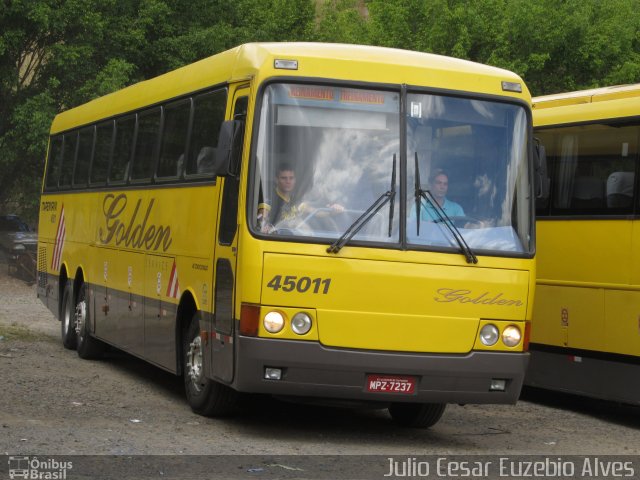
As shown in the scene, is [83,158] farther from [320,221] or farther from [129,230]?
[320,221]

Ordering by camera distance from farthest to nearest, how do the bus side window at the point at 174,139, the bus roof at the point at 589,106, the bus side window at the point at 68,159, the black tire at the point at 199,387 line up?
the bus side window at the point at 68,159 < the bus roof at the point at 589,106 < the bus side window at the point at 174,139 < the black tire at the point at 199,387

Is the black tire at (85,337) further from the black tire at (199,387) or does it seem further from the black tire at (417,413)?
the black tire at (417,413)

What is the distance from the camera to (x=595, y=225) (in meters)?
13.8

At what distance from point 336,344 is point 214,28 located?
91.4 ft

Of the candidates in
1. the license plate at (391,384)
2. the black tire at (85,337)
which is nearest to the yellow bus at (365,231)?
the license plate at (391,384)

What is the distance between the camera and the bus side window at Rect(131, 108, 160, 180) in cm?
1421

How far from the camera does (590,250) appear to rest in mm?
13742

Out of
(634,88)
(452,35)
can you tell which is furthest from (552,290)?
(452,35)

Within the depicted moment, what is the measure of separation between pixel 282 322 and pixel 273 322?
69 millimetres

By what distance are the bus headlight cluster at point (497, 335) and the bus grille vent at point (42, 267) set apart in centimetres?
1069

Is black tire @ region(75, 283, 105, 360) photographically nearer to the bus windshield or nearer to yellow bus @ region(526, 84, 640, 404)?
yellow bus @ region(526, 84, 640, 404)

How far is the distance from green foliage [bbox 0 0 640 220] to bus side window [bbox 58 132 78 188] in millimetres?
14761

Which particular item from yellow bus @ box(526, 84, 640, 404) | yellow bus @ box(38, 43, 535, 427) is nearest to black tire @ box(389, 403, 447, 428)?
yellow bus @ box(38, 43, 535, 427)

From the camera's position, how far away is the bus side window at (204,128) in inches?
468
